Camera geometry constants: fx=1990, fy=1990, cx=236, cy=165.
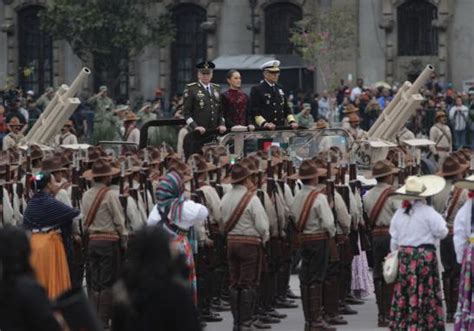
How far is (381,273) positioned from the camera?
21359 mm

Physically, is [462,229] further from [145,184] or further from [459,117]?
[459,117]

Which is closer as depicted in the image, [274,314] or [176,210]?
[176,210]

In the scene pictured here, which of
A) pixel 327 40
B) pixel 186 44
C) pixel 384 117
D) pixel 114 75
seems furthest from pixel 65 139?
pixel 186 44

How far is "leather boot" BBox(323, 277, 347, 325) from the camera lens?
21547mm

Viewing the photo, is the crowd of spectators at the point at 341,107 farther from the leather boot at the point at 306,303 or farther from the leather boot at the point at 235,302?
the leather boot at the point at 306,303

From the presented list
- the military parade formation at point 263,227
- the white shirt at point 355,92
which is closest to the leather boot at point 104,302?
the military parade formation at point 263,227

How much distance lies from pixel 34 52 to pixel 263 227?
38446 mm

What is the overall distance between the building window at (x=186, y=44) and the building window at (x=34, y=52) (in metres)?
3.84

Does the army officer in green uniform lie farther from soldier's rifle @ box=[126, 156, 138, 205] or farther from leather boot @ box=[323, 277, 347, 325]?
leather boot @ box=[323, 277, 347, 325]

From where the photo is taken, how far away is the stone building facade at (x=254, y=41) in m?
52.2

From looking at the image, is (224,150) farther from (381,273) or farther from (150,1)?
(150,1)

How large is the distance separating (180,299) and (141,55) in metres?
44.4

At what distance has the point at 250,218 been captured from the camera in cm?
2067

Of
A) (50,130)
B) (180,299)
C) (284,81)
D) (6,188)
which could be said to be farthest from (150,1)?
(180,299)
